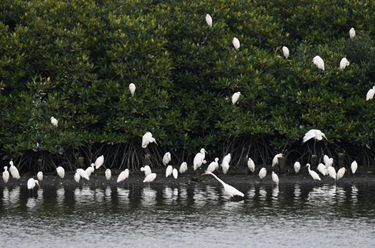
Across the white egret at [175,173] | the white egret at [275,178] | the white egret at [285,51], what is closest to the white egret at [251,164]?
the white egret at [275,178]

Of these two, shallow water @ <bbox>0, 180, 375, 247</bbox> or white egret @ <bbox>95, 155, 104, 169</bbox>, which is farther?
white egret @ <bbox>95, 155, 104, 169</bbox>

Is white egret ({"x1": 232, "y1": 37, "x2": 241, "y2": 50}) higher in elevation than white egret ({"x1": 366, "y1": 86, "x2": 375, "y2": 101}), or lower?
higher

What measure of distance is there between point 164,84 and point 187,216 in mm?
8445

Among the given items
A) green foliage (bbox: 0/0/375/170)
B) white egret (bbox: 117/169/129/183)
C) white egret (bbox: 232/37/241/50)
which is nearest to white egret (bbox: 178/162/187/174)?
green foliage (bbox: 0/0/375/170)

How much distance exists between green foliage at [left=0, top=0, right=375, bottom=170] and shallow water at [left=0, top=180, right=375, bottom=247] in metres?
2.44

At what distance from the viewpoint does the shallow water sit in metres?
21.5

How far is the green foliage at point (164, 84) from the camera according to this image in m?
31.4

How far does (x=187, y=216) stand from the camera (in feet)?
79.4

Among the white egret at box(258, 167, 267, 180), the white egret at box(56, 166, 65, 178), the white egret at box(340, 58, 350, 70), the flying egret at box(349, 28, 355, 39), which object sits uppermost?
the flying egret at box(349, 28, 355, 39)

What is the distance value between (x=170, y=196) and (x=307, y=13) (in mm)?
9191

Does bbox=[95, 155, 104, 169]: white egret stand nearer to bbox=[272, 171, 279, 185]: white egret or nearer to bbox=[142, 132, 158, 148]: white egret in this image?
bbox=[142, 132, 158, 148]: white egret

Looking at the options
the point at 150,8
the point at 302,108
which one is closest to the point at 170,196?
the point at 302,108

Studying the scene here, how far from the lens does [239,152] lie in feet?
107

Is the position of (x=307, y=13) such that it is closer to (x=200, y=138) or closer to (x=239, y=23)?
(x=239, y=23)
